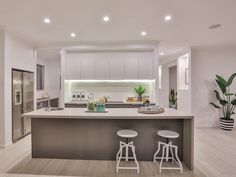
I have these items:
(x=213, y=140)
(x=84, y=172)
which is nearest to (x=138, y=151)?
(x=84, y=172)

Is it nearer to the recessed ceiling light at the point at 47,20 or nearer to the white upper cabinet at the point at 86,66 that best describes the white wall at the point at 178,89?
the white upper cabinet at the point at 86,66

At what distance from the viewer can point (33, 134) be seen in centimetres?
283

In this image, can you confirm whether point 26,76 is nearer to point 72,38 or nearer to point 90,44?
point 72,38

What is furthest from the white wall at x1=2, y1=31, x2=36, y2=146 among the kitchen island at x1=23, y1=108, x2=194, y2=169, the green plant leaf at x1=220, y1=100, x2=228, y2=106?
the green plant leaf at x1=220, y1=100, x2=228, y2=106

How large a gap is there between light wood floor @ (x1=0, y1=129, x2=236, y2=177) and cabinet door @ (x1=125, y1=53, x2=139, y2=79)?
260 centimetres

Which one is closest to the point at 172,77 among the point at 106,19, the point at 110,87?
the point at 110,87

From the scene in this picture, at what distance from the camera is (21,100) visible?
3768 mm

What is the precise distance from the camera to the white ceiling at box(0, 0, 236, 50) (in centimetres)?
234

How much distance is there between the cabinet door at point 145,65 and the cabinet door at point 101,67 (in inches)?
43.2

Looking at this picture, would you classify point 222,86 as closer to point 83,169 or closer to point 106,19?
point 106,19

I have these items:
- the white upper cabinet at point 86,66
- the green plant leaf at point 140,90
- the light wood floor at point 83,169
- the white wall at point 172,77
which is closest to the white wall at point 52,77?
the white upper cabinet at point 86,66

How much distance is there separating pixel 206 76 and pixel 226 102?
1.02 meters

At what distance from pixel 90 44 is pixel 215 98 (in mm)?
4557

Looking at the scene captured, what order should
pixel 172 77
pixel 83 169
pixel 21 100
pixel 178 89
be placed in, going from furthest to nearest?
pixel 172 77, pixel 178 89, pixel 21 100, pixel 83 169
